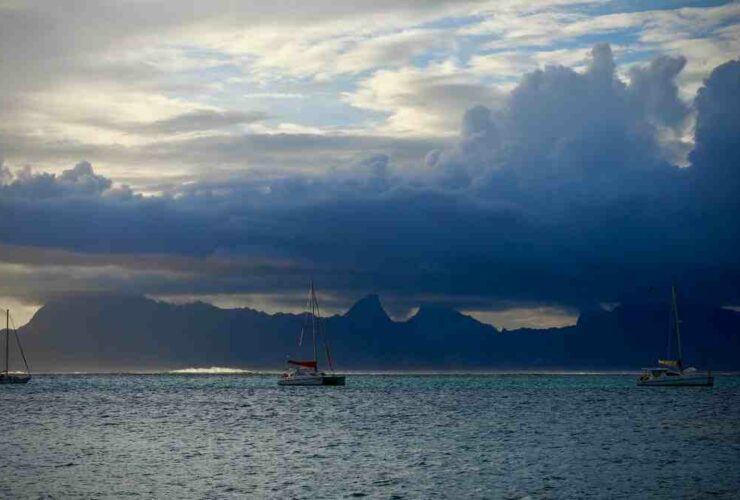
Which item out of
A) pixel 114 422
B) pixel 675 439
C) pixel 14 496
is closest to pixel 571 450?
pixel 675 439

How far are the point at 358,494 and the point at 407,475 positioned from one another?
Answer: 1024 centimetres

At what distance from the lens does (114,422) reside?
132750 millimetres

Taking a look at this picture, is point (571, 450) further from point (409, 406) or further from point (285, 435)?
point (409, 406)

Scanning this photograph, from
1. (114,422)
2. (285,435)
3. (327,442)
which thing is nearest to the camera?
(327,442)

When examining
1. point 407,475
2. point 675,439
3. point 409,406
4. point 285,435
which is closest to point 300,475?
point 407,475

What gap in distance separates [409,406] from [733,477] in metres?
109

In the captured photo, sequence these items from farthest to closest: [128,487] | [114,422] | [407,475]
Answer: [114,422]
[407,475]
[128,487]

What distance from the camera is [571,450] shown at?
9112cm

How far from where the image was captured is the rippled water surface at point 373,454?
218ft

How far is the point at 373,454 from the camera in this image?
8894cm

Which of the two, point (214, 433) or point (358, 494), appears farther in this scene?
point (214, 433)

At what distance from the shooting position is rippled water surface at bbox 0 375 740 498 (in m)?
66.3

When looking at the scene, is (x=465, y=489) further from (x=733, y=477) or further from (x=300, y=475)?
(x=733, y=477)

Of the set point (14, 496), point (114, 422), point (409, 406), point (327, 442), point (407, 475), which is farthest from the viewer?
point (409, 406)
